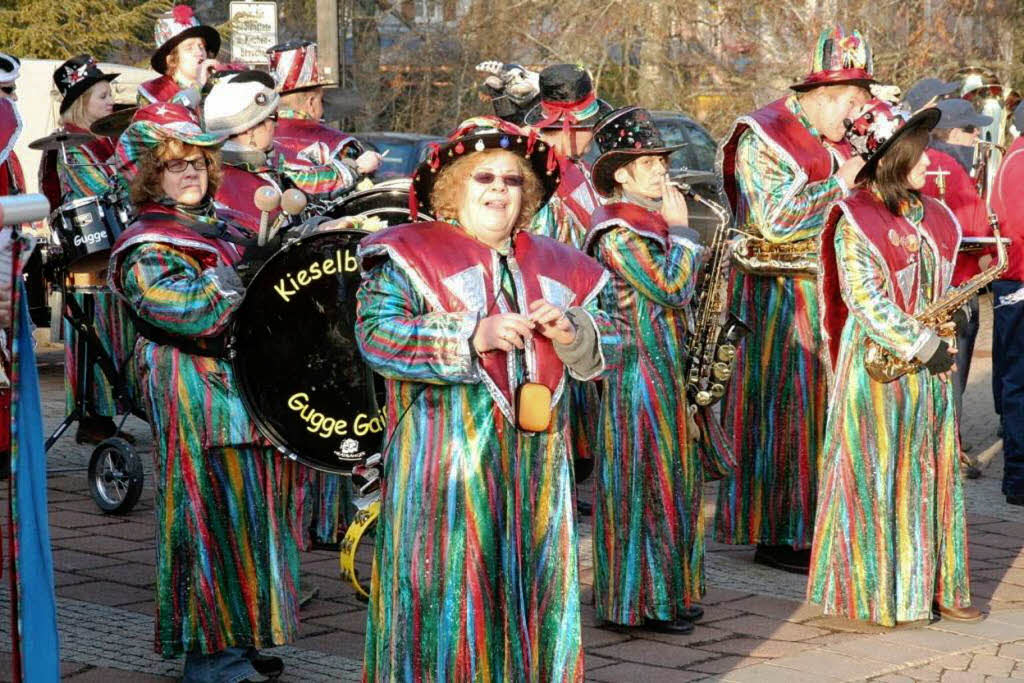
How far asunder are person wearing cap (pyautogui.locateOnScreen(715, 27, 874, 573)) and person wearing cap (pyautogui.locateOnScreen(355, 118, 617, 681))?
2992mm

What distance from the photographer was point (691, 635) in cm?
652

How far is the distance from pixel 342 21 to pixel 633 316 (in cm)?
1546

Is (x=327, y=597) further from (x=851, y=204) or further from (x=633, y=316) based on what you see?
(x=851, y=204)

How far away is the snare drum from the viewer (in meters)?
8.06

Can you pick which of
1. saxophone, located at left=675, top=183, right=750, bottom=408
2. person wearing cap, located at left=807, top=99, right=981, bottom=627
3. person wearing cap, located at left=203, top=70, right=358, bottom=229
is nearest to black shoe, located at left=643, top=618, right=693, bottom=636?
person wearing cap, located at left=807, top=99, right=981, bottom=627

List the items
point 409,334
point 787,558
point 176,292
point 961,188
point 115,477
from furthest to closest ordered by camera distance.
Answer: point 961,188
point 115,477
point 787,558
point 176,292
point 409,334

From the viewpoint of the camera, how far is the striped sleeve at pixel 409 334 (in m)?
4.25

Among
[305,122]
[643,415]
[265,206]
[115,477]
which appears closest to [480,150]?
[265,206]

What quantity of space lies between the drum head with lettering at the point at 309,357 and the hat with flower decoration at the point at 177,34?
4.75 m

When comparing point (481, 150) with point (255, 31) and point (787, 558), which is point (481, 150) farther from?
point (255, 31)

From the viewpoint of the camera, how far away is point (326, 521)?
7.89m

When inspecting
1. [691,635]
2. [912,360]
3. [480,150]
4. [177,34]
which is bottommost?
[691,635]

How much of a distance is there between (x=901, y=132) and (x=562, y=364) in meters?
2.43

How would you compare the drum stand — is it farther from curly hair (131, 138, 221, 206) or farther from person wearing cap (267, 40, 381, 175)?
curly hair (131, 138, 221, 206)
